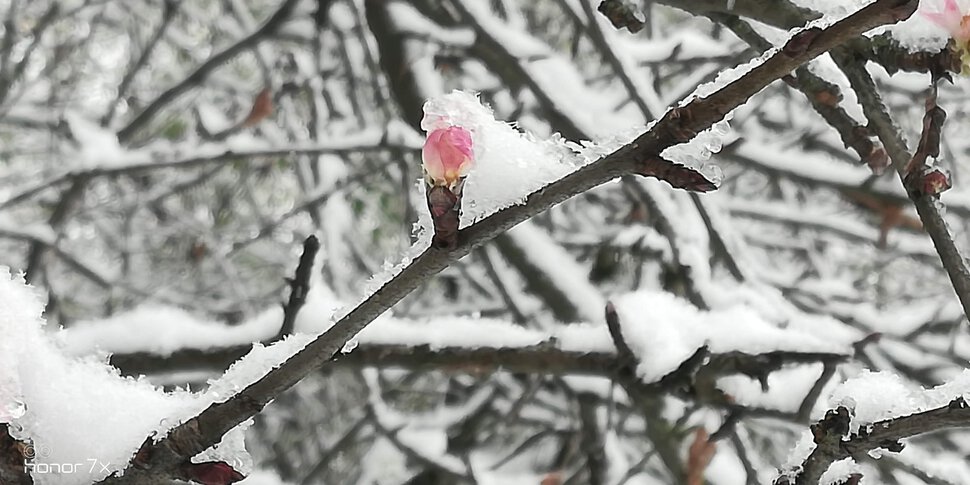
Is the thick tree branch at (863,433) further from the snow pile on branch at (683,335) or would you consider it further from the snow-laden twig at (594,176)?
the snow pile on branch at (683,335)

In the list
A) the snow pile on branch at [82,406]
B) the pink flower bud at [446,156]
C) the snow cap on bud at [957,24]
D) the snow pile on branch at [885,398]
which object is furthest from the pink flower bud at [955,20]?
→ the snow pile on branch at [82,406]

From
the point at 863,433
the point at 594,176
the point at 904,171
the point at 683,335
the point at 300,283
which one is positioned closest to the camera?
the point at 594,176

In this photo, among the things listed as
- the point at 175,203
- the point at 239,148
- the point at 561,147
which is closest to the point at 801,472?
the point at 561,147

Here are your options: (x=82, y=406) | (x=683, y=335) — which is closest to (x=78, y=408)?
(x=82, y=406)

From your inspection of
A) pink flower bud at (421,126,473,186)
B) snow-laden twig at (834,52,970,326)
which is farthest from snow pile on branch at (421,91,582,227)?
snow-laden twig at (834,52,970,326)

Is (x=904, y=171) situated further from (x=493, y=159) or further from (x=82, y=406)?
(x=82, y=406)

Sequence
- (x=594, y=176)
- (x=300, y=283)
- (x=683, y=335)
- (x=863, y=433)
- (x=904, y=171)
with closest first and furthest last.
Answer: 1. (x=594, y=176)
2. (x=863, y=433)
3. (x=904, y=171)
4. (x=300, y=283)
5. (x=683, y=335)

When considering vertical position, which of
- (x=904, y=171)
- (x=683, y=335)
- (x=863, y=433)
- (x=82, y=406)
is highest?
(x=683, y=335)

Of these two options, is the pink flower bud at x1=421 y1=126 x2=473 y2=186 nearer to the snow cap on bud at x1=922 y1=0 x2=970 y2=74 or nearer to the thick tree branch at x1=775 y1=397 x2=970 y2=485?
the thick tree branch at x1=775 y1=397 x2=970 y2=485

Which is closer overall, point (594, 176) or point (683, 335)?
point (594, 176)

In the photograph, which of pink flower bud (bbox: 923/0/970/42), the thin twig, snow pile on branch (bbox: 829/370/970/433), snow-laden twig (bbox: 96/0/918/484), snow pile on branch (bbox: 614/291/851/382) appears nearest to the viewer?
snow-laden twig (bbox: 96/0/918/484)
